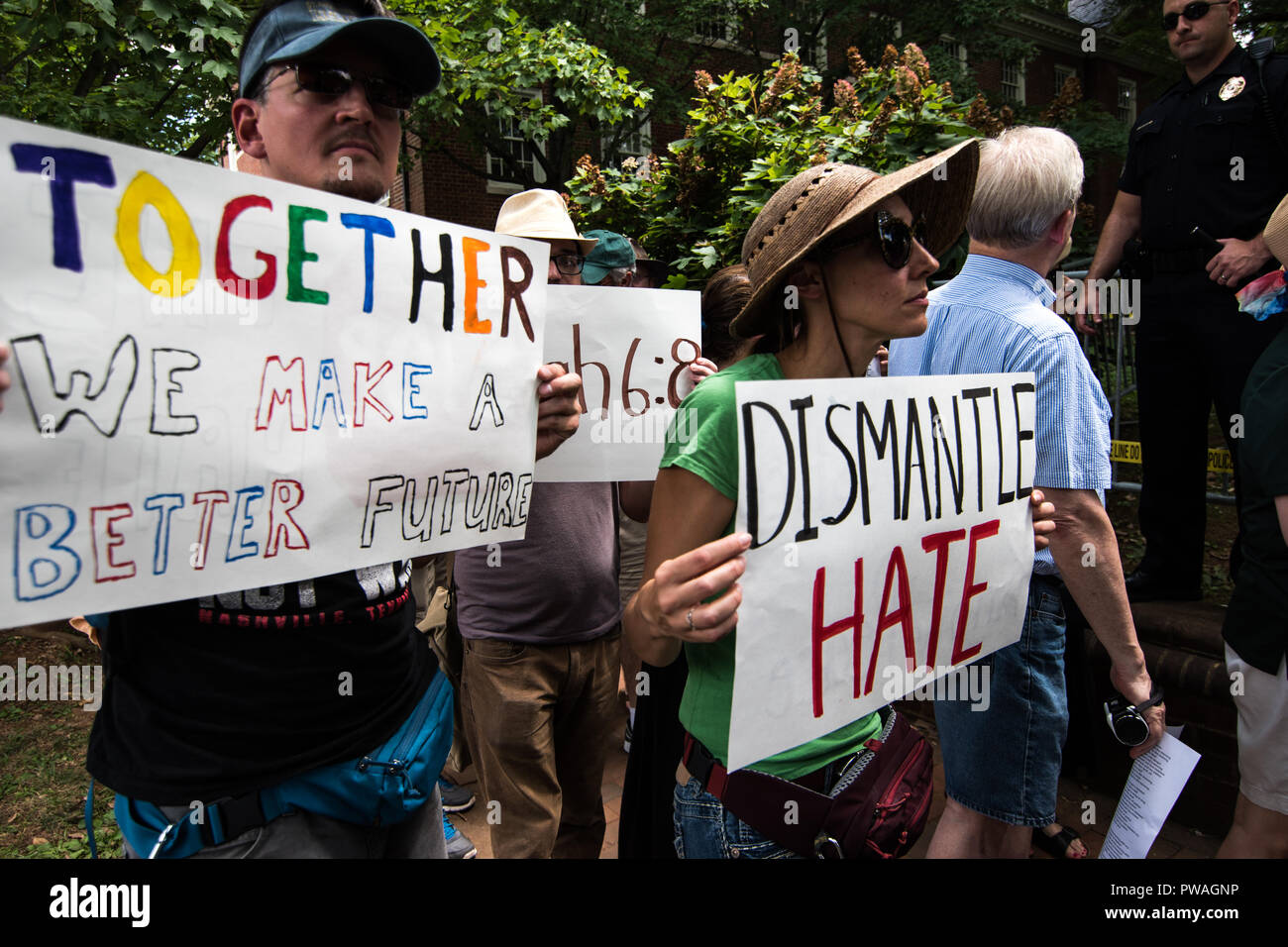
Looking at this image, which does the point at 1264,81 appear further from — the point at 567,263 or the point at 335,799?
the point at 335,799

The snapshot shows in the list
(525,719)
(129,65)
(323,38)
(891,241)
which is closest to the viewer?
(323,38)

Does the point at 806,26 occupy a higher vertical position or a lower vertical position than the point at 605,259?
higher

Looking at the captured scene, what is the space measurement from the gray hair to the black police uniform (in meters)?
1.70

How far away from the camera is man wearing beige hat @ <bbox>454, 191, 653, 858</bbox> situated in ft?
8.16

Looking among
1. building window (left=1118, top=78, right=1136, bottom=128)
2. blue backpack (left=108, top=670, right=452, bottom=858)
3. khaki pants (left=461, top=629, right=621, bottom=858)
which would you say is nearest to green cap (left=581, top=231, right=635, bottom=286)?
khaki pants (left=461, top=629, right=621, bottom=858)

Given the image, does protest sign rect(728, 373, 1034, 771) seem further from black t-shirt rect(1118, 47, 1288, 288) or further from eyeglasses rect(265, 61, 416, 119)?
black t-shirt rect(1118, 47, 1288, 288)

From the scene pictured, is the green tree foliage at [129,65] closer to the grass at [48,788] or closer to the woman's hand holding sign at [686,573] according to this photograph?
the grass at [48,788]

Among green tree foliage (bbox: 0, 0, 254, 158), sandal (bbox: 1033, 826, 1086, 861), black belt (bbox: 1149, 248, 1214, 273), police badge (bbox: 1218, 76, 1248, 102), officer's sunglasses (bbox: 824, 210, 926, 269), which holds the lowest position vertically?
sandal (bbox: 1033, 826, 1086, 861)

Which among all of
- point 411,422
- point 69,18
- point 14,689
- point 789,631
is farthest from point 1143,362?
point 14,689

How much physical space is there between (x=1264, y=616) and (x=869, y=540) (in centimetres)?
140

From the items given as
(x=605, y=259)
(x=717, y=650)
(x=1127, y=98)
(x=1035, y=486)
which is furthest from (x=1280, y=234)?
(x=1127, y=98)

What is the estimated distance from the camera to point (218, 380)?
1231 millimetres

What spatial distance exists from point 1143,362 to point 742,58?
631 inches
